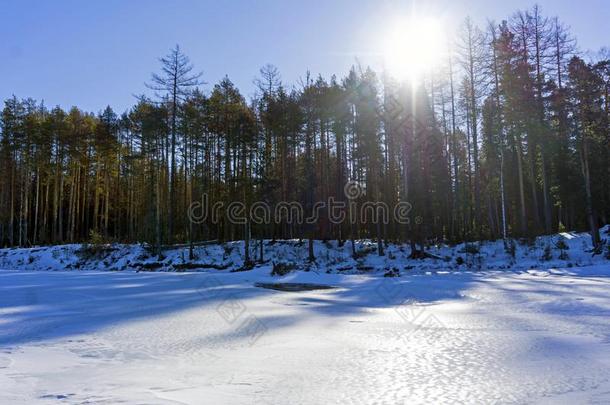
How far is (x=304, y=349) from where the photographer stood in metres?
4.75

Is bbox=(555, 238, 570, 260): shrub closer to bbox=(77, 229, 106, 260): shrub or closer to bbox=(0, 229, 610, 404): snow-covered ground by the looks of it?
bbox=(0, 229, 610, 404): snow-covered ground

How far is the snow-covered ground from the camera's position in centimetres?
319

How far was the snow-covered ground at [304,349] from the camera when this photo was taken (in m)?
3.19

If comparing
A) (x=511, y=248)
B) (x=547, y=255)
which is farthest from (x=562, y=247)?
(x=511, y=248)

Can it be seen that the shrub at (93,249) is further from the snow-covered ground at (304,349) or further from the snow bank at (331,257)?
the snow-covered ground at (304,349)

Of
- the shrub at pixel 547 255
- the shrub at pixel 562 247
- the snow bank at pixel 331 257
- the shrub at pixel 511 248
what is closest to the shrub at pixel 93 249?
the snow bank at pixel 331 257

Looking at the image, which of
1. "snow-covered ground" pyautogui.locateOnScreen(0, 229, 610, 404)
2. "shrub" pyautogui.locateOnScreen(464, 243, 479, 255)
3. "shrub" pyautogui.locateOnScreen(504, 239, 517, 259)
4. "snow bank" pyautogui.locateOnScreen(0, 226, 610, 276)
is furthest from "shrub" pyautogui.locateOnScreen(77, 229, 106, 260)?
"shrub" pyautogui.locateOnScreen(504, 239, 517, 259)

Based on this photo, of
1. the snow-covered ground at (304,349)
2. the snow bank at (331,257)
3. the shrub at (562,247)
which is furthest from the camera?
the snow bank at (331,257)

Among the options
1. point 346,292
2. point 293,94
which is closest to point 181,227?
point 293,94

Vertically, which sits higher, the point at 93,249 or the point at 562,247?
the point at 93,249

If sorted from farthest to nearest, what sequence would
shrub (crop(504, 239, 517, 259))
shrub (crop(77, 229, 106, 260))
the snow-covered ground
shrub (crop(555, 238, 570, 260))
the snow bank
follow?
shrub (crop(77, 229, 106, 260)) → shrub (crop(504, 239, 517, 259)) → the snow bank → shrub (crop(555, 238, 570, 260)) → the snow-covered ground

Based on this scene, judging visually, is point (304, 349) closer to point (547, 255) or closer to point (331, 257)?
point (547, 255)

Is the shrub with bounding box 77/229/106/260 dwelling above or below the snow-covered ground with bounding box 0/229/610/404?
above

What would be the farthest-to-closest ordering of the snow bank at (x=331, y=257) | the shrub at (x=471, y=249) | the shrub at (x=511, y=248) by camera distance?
the shrub at (x=471, y=249)
the shrub at (x=511, y=248)
the snow bank at (x=331, y=257)
